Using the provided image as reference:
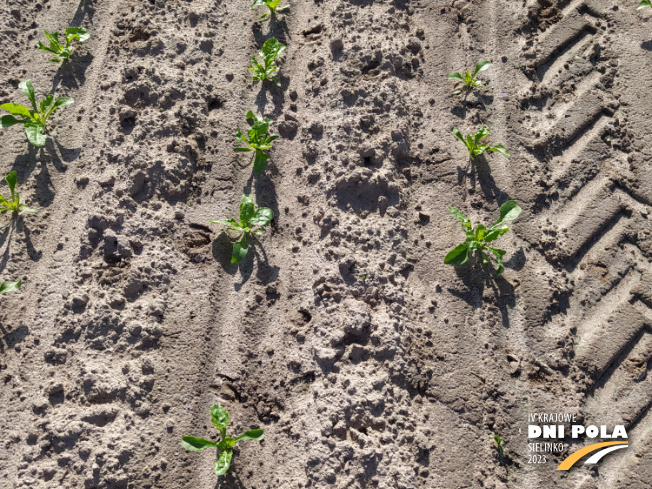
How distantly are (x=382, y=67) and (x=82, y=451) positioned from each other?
82.2 inches

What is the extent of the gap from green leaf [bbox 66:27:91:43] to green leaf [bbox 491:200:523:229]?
87.8 inches

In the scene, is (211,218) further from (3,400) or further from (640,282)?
(640,282)

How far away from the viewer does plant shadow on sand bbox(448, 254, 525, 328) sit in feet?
7.45

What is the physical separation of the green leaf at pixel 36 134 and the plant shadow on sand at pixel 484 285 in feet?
6.55

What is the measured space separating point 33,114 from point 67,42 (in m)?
0.42

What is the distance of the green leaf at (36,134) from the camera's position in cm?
257

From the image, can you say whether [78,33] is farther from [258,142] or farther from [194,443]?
[194,443]

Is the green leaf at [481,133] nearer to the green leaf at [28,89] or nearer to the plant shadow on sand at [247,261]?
the plant shadow on sand at [247,261]

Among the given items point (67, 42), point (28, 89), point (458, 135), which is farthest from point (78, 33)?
point (458, 135)

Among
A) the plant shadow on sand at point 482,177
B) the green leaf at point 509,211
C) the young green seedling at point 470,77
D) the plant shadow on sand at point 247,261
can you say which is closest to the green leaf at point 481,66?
the young green seedling at point 470,77

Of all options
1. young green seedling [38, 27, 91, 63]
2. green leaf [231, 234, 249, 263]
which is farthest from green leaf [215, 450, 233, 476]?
young green seedling [38, 27, 91, 63]

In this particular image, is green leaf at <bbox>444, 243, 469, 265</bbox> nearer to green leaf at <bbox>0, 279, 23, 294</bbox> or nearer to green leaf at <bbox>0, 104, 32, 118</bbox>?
green leaf at <bbox>0, 279, 23, 294</bbox>

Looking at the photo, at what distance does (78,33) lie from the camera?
2.81 metres

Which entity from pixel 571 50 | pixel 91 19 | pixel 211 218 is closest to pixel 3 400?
pixel 211 218
